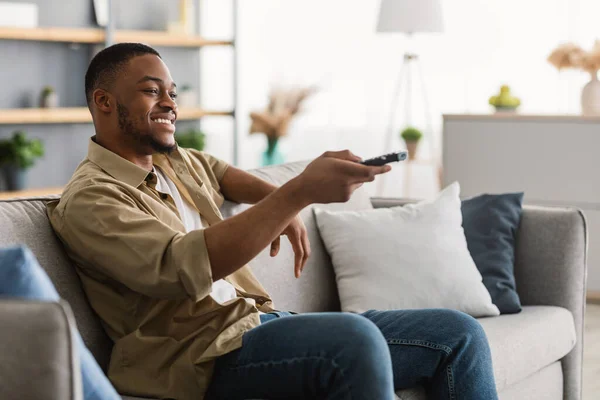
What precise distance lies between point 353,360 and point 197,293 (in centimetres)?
31

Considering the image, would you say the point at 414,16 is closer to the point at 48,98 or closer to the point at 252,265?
the point at 48,98

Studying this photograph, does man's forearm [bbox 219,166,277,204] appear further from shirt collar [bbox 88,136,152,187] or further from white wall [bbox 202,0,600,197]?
white wall [bbox 202,0,600,197]

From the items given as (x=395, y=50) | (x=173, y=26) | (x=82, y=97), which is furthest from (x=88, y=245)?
(x=395, y=50)

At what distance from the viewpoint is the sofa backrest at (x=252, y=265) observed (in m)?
1.94

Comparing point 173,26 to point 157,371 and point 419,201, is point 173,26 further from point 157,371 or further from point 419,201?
point 157,371

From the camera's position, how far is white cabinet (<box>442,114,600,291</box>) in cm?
482

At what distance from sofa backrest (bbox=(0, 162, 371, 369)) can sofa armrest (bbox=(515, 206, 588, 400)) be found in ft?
1.70

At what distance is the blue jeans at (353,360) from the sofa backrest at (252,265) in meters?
0.31

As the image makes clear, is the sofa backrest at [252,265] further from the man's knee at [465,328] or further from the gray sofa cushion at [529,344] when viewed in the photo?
the man's knee at [465,328]

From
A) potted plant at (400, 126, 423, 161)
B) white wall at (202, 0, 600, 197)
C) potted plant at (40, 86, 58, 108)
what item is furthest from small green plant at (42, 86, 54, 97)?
potted plant at (400, 126, 423, 161)

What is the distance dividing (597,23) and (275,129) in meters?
2.12

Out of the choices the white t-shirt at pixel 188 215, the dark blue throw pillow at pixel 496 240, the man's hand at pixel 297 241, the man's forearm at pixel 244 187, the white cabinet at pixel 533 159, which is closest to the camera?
the white t-shirt at pixel 188 215

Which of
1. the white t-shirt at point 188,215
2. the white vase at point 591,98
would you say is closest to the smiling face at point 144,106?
the white t-shirt at point 188,215

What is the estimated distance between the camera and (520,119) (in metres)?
4.98
